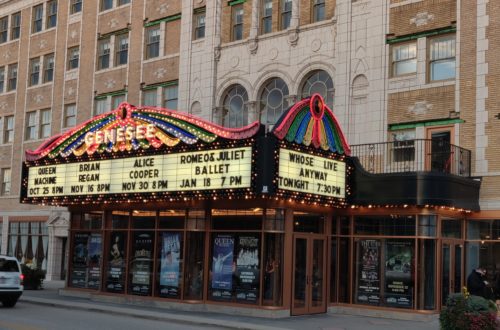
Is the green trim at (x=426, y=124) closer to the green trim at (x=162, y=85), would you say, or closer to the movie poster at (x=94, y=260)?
the green trim at (x=162, y=85)

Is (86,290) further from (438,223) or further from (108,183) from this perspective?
(438,223)

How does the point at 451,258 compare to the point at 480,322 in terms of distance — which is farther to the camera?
the point at 451,258

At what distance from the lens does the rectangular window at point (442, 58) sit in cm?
2395

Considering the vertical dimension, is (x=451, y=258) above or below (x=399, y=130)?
below

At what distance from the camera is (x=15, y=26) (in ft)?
141

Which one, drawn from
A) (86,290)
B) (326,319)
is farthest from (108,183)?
(326,319)

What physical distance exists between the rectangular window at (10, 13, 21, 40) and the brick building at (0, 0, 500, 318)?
0.54m

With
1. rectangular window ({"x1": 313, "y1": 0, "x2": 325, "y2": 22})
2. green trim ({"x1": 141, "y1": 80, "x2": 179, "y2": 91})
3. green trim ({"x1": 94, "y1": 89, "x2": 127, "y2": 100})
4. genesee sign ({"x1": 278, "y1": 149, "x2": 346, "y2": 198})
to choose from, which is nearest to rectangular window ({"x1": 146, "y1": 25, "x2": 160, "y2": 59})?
green trim ({"x1": 141, "y1": 80, "x2": 179, "y2": 91})

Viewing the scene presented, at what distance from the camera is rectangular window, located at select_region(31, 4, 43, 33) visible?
1624 inches

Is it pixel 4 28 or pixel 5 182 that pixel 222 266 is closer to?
pixel 5 182

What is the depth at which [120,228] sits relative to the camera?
2672 cm

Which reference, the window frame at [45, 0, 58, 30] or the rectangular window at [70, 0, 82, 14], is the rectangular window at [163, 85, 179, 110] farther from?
the window frame at [45, 0, 58, 30]

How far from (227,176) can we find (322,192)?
122 inches

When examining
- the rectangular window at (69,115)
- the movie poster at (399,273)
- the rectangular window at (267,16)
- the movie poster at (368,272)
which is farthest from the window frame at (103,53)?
the movie poster at (399,273)
